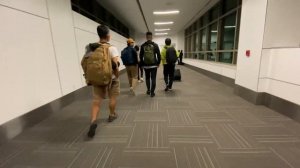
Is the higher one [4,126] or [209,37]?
[209,37]

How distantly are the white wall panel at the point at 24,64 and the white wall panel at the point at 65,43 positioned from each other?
0.18m

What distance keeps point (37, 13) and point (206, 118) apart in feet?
9.77

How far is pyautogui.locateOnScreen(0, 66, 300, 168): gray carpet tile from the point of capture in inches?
61.2

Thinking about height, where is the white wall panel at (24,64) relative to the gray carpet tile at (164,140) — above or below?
above

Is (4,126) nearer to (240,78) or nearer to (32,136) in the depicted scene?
(32,136)

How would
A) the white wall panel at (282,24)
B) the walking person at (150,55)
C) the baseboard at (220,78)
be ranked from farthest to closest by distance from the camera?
the baseboard at (220,78), the walking person at (150,55), the white wall panel at (282,24)

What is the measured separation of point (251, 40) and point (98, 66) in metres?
2.84

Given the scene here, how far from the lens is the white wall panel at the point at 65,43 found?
2.93 m

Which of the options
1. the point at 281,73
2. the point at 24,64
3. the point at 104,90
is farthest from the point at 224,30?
the point at 24,64

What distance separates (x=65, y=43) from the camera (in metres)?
3.22

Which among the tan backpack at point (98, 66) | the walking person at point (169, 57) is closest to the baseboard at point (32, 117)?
the tan backpack at point (98, 66)

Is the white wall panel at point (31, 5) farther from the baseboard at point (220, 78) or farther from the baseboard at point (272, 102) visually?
the baseboard at point (220, 78)

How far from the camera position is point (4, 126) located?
193cm

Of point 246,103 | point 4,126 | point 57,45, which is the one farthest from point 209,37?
point 4,126
